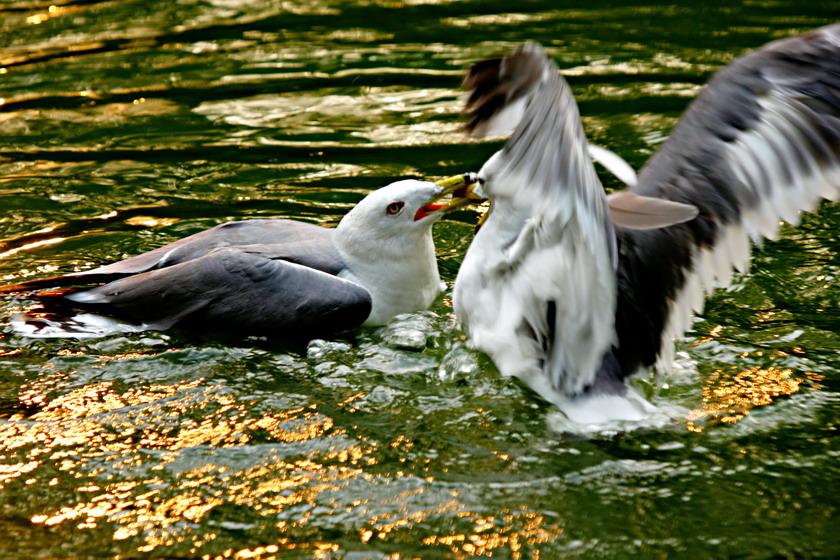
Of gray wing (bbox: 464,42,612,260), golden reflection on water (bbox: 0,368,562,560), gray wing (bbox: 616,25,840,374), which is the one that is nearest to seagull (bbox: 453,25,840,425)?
gray wing (bbox: 616,25,840,374)

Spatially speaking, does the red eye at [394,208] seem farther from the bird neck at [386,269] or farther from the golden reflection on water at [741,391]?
the golden reflection on water at [741,391]

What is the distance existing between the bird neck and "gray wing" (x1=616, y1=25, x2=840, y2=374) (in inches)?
52.9

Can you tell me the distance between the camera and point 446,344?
17.8 feet

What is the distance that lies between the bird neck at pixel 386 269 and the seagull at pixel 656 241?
0.82 meters

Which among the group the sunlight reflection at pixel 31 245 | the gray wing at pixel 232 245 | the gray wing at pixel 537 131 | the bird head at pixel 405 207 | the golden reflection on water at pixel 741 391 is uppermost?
the gray wing at pixel 537 131

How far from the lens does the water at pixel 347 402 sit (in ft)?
13.1

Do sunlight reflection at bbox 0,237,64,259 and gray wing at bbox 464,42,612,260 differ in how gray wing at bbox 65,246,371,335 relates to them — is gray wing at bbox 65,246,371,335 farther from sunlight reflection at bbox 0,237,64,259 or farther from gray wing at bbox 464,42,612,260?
gray wing at bbox 464,42,612,260

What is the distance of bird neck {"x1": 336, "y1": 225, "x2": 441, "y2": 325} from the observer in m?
5.67

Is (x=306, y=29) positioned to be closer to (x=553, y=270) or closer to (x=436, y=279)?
(x=436, y=279)

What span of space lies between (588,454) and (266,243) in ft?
7.15

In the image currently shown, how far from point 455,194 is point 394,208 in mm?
335

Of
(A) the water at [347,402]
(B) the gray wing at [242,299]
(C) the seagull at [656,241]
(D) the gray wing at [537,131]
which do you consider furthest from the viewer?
Result: (B) the gray wing at [242,299]

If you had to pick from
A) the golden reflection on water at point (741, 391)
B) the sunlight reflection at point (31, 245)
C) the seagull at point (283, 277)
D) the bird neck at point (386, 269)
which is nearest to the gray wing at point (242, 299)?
the seagull at point (283, 277)

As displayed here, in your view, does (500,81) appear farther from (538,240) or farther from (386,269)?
(386,269)
